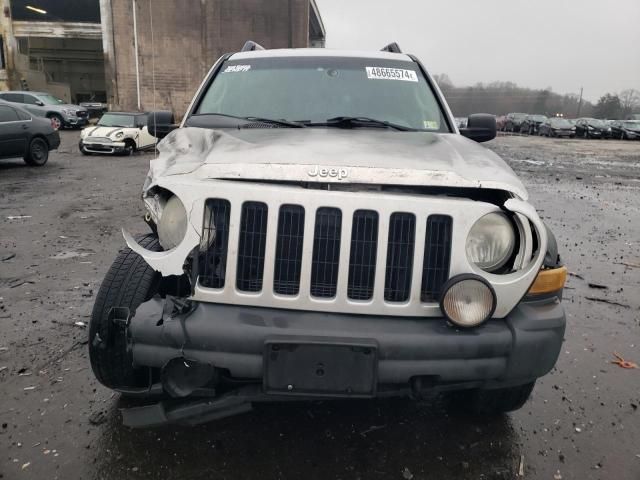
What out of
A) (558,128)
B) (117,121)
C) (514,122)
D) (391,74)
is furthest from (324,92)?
(514,122)

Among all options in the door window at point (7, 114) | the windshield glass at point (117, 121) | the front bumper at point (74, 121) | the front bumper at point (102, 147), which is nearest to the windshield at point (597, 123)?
the windshield glass at point (117, 121)

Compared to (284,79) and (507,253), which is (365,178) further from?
(284,79)

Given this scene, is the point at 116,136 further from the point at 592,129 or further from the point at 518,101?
the point at 518,101

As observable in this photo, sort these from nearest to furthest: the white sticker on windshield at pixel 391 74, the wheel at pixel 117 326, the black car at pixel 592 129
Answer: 1. the wheel at pixel 117 326
2. the white sticker on windshield at pixel 391 74
3. the black car at pixel 592 129

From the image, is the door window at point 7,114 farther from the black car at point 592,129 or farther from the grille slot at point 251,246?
the black car at point 592,129

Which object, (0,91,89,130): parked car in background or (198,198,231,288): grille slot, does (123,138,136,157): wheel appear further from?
(198,198,231,288): grille slot

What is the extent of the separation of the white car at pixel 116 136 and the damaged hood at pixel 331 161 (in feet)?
47.4

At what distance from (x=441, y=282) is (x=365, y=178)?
1.79 feet

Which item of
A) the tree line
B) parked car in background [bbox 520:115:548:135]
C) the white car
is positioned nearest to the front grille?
the white car

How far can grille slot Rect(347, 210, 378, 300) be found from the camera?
2107mm

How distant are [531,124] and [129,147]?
3209cm

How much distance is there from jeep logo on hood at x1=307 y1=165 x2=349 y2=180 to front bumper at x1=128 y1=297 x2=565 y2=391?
583 mm

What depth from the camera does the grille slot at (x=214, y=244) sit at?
7.01ft

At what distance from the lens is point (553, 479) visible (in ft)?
7.70
